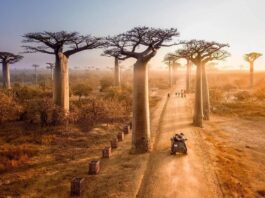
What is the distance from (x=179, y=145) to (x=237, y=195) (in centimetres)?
359

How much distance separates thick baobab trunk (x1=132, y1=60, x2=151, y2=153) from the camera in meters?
11.6

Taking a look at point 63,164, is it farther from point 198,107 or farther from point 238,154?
point 198,107

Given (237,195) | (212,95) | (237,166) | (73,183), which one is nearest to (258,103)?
(212,95)

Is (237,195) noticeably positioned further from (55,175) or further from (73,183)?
(55,175)

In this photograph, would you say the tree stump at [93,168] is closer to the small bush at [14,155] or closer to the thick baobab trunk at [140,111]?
the thick baobab trunk at [140,111]

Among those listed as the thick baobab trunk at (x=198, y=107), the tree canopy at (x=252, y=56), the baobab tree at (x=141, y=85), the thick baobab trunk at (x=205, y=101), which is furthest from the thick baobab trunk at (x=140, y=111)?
the tree canopy at (x=252, y=56)

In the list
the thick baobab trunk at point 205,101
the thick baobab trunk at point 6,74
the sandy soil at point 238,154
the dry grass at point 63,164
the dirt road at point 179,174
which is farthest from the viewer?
the thick baobab trunk at point 6,74

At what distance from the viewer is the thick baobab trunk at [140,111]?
11.6 metres

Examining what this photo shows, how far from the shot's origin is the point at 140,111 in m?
11.6

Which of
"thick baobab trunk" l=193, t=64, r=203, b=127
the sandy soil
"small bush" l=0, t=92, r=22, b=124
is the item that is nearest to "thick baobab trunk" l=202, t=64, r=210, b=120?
the sandy soil

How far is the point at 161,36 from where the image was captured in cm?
1139

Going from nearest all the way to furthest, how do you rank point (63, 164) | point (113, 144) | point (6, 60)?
point (63, 164), point (113, 144), point (6, 60)

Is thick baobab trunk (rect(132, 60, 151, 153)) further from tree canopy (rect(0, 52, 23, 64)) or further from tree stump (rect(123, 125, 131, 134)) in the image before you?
tree canopy (rect(0, 52, 23, 64))

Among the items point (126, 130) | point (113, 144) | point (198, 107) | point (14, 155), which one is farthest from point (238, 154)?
point (14, 155)
